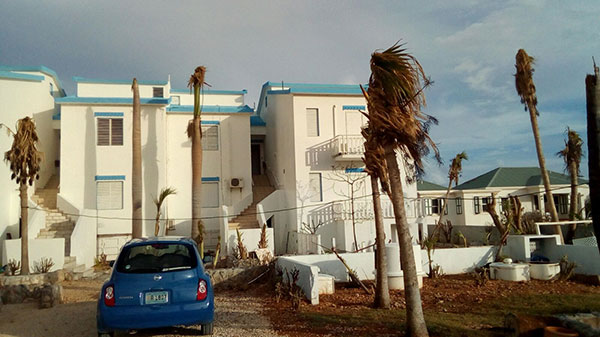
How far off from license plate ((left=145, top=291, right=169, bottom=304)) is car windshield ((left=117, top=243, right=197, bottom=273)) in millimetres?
350

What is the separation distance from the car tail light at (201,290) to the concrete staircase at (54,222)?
10.8 m

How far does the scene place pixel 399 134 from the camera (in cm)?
657

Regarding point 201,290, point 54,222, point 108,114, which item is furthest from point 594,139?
point 108,114

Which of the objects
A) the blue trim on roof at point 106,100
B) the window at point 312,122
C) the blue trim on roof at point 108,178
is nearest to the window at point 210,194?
the blue trim on roof at point 108,178

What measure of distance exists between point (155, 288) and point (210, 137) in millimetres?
16984

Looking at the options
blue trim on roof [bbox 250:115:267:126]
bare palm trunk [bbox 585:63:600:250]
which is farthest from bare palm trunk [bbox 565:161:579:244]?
blue trim on roof [bbox 250:115:267:126]

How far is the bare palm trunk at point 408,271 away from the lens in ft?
20.3

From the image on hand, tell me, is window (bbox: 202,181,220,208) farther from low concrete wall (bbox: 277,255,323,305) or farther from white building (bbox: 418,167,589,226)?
white building (bbox: 418,167,589,226)

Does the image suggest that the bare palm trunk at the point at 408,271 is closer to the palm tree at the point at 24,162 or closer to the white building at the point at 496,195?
the palm tree at the point at 24,162

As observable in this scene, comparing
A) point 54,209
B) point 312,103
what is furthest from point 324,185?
point 54,209

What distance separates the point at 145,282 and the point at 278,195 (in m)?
15.1

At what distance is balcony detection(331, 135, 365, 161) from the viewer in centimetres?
2033

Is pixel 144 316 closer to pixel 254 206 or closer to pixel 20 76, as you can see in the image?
pixel 254 206

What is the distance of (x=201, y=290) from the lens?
6.39 meters
